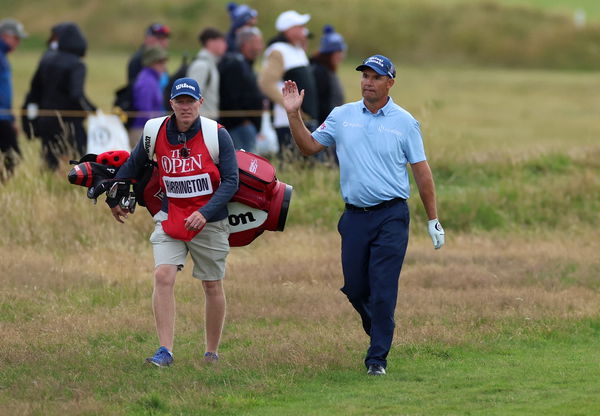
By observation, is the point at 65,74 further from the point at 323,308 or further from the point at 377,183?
the point at 377,183

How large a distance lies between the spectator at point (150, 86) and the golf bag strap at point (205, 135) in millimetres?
7366

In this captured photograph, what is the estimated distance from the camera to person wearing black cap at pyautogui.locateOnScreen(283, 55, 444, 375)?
815cm

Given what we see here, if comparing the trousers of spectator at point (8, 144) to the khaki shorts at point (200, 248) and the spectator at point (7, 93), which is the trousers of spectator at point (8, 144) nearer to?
the spectator at point (7, 93)

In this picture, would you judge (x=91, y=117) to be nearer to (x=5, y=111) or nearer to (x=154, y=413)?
(x=5, y=111)

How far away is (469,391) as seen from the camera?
768 centimetres

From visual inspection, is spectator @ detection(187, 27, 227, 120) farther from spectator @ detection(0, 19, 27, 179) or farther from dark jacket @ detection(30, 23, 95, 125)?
spectator @ detection(0, 19, 27, 179)

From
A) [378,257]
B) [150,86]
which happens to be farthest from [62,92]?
[378,257]

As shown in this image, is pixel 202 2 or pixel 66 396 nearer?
pixel 66 396

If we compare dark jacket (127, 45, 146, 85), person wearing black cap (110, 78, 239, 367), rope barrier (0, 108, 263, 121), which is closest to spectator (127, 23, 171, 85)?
dark jacket (127, 45, 146, 85)

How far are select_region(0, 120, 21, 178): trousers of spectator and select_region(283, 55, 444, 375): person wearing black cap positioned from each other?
25.6 ft

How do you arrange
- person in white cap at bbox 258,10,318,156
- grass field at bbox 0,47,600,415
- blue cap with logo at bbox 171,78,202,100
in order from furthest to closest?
person in white cap at bbox 258,10,318,156 → blue cap with logo at bbox 171,78,202,100 → grass field at bbox 0,47,600,415

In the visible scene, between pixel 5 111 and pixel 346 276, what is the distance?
8.28m

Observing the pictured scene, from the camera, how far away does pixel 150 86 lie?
15.6 metres

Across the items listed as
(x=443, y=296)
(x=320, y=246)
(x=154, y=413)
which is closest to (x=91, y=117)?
(x=320, y=246)
